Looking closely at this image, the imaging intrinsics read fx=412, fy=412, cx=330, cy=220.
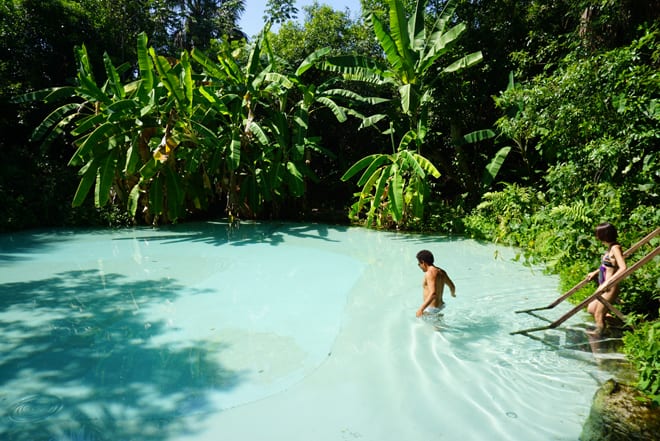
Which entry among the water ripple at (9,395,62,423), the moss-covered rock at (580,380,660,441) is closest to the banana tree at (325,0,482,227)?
the moss-covered rock at (580,380,660,441)

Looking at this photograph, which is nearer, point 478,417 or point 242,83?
point 478,417

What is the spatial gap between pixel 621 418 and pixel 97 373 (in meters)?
4.02

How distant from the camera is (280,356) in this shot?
4.00 metres

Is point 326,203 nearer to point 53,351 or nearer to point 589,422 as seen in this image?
point 53,351

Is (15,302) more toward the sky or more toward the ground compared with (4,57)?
more toward the ground

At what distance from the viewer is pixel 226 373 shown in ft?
12.0

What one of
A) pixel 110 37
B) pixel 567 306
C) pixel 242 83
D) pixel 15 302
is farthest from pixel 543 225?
pixel 110 37

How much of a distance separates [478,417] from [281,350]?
1.96m

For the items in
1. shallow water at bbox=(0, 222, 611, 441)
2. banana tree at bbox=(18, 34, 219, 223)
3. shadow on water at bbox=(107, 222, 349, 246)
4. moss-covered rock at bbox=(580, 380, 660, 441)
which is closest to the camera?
moss-covered rock at bbox=(580, 380, 660, 441)

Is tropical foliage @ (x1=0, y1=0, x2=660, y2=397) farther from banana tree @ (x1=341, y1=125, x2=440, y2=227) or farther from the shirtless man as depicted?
the shirtless man

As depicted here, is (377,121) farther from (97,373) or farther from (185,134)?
(97,373)

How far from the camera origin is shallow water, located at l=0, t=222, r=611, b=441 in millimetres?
2922

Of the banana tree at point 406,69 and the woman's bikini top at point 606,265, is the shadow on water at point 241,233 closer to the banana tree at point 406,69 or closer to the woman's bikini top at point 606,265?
the banana tree at point 406,69

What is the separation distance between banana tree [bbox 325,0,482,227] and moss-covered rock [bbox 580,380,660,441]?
672cm
